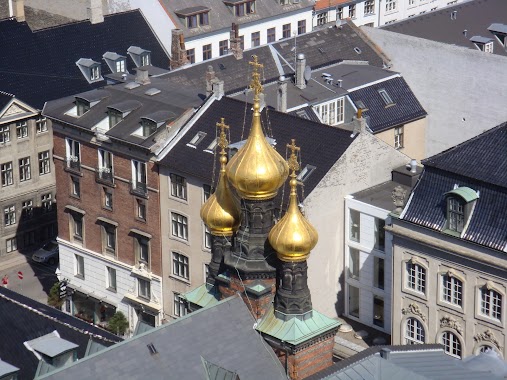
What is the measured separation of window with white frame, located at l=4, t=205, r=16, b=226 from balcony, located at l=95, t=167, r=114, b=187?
1631 centimetres

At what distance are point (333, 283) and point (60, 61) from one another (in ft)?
123

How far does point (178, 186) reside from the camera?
340 feet

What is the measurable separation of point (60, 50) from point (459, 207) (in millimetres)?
50150

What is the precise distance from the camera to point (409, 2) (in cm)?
15625

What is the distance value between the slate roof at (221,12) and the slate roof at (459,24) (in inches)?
632

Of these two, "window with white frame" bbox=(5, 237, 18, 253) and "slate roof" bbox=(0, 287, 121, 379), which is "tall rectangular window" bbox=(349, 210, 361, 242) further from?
"window with white frame" bbox=(5, 237, 18, 253)

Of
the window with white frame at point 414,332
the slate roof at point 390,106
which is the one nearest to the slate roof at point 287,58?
the slate roof at point 390,106

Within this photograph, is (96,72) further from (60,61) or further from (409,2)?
(409,2)

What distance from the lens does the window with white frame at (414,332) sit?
305 ft

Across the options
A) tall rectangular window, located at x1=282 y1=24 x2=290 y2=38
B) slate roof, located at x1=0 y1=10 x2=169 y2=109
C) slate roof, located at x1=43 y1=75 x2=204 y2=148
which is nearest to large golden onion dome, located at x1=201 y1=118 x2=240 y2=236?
slate roof, located at x1=43 y1=75 x2=204 y2=148

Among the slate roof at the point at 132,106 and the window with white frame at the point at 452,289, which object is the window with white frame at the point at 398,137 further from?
the window with white frame at the point at 452,289

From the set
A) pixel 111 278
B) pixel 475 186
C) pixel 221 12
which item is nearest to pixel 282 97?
pixel 111 278

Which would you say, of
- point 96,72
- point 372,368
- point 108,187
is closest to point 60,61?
point 96,72

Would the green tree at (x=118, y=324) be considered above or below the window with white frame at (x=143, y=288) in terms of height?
below
